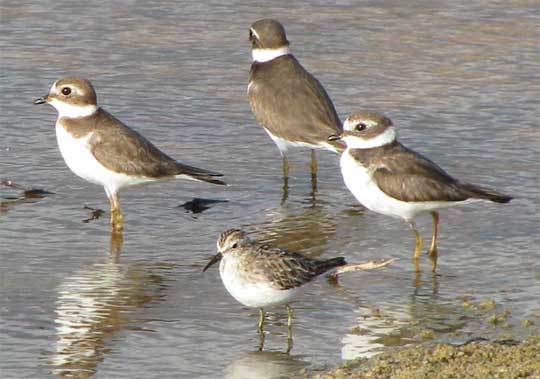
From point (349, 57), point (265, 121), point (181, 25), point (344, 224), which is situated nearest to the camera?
point (344, 224)

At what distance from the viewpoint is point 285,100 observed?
1585 cm

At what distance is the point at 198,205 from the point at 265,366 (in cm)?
444

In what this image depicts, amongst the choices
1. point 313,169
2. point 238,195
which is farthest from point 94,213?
point 313,169

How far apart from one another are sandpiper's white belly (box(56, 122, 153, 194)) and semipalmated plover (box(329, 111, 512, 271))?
231 cm

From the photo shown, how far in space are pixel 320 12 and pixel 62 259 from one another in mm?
9574

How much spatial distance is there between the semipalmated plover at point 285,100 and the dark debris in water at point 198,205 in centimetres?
126

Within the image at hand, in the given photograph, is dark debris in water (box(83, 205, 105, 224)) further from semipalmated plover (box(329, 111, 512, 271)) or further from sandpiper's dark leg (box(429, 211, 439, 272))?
sandpiper's dark leg (box(429, 211, 439, 272))

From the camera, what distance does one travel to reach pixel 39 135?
53.1 ft

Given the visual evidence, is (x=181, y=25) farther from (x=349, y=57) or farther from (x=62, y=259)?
(x=62, y=259)

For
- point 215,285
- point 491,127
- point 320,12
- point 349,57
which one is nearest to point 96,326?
point 215,285

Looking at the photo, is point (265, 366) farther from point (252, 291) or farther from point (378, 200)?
point (378, 200)

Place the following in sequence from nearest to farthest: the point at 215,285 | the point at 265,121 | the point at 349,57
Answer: the point at 215,285 < the point at 265,121 < the point at 349,57

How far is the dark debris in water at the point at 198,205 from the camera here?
1421cm

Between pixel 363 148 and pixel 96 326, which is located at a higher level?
pixel 363 148
